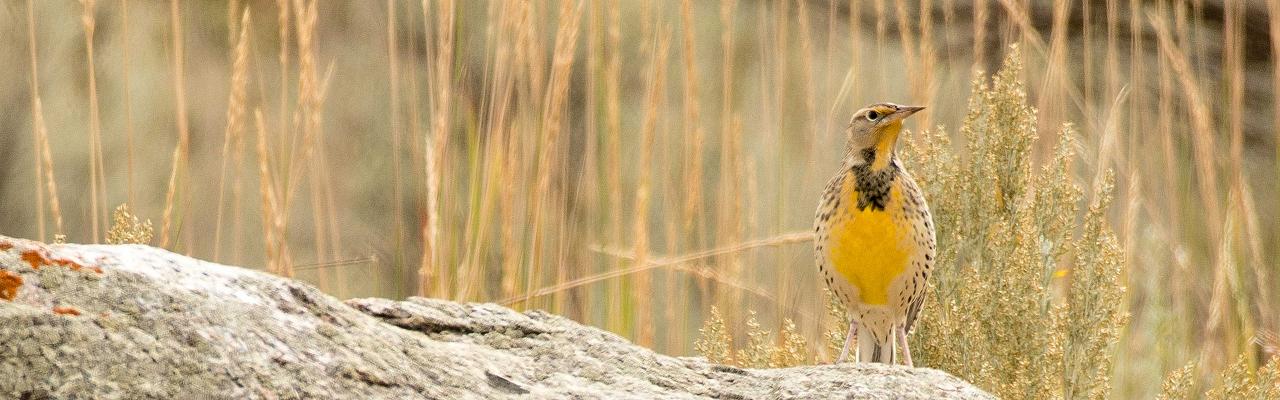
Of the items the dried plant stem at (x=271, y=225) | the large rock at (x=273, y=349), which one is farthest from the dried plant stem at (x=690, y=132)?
the large rock at (x=273, y=349)

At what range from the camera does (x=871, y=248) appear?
2338 mm

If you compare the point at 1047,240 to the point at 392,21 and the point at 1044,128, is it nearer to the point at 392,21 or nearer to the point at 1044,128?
the point at 1044,128

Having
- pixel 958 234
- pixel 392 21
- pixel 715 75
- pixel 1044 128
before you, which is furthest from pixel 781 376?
pixel 715 75

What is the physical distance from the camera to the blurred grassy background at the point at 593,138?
2.72 meters

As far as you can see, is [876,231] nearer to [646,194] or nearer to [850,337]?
[850,337]

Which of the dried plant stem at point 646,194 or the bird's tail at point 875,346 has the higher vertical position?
the dried plant stem at point 646,194

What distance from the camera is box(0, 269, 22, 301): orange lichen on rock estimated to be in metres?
1.19

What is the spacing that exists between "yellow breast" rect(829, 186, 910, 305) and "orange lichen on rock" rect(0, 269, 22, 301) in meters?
1.42

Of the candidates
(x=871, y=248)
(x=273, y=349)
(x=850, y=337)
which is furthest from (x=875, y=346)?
(x=273, y=349)

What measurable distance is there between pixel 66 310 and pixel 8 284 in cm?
5

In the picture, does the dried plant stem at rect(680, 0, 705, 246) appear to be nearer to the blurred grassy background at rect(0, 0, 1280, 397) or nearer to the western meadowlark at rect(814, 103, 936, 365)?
the blurred grassy background at rect(0, 0, 1280, 397)

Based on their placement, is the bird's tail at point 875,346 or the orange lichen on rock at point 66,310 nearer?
the orange lichen on rock at point 66,310

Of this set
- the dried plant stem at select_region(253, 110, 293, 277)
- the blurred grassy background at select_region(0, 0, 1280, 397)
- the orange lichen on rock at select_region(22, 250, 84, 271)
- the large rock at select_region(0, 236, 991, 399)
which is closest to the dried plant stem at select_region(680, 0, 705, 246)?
the blurred grassy background at select_region(0, 0, 1280, 397)

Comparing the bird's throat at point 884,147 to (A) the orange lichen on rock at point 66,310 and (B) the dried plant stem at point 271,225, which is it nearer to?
(B) the dried plant stem at point 271,225
